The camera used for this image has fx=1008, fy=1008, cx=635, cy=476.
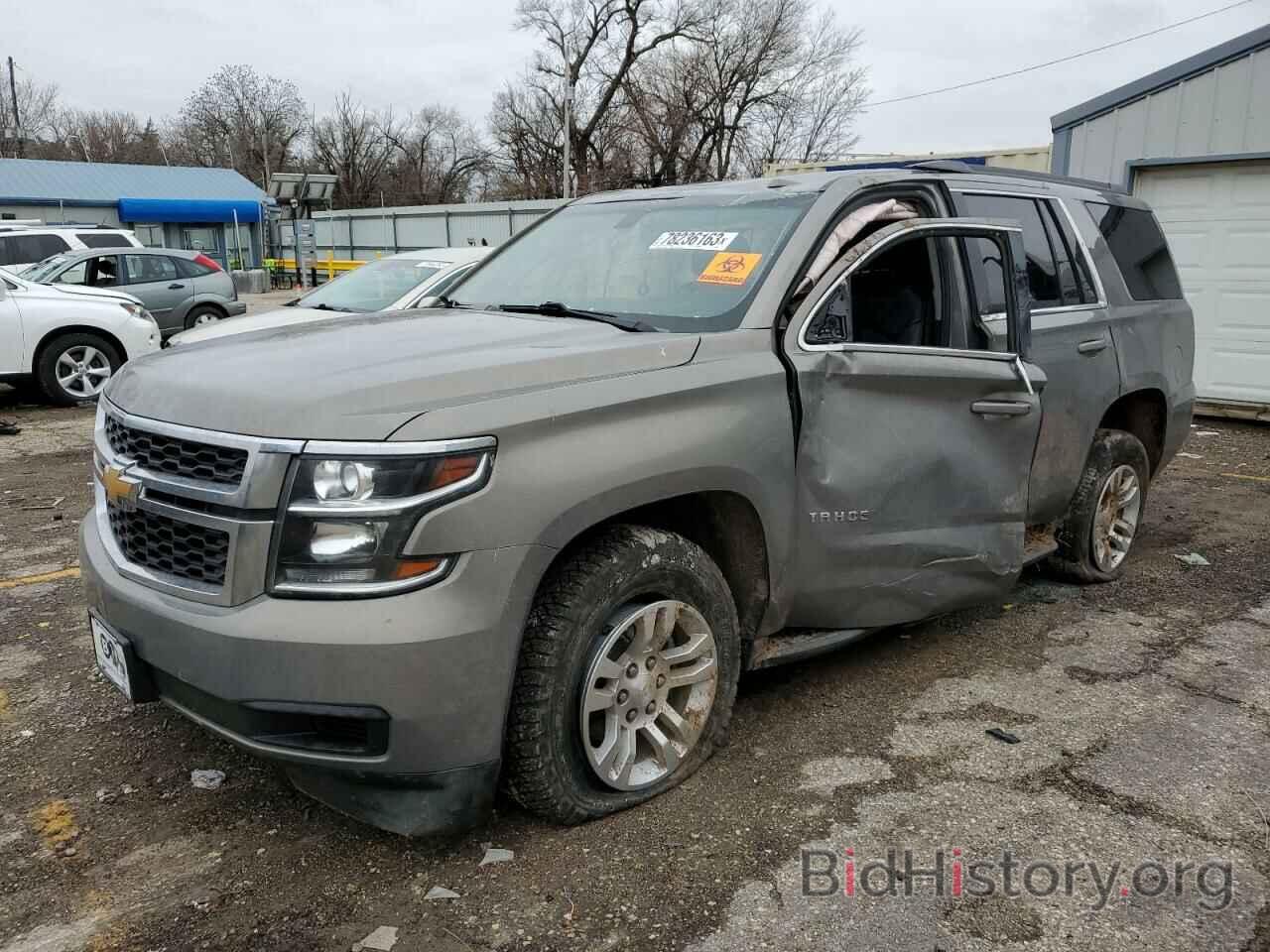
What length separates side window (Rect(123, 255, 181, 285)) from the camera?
14.9m

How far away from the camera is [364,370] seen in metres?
2.67

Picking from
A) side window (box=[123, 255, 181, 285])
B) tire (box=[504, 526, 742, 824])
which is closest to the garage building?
tire (box=[504, 526, 742, 824])

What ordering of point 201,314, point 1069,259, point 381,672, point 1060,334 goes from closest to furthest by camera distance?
1. point 381,672
2. point 1060,334
3. point 1069,259
4. point 201,314

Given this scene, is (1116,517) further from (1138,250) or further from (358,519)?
(358,519)

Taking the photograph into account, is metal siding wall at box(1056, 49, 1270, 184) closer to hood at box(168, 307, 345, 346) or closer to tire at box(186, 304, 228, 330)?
hood at box(168, 307, 345, 346)

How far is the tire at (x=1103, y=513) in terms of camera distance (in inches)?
192

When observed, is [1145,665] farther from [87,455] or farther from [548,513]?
[87,455]

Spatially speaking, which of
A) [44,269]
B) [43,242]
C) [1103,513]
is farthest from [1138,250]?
[43,242]

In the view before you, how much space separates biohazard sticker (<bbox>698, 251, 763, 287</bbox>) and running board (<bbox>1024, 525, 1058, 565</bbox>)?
6.53 feet

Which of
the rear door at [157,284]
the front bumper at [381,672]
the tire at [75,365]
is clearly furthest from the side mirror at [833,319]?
the rear door at [157,284]

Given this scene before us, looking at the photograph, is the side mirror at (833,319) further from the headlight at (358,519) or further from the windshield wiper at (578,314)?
the headlight at (358,519)

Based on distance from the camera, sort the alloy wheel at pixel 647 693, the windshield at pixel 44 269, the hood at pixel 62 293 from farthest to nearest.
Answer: the windshield at pixel 44 269
the hood at pixel 62 293
the alloy wheel at pixel 647 693

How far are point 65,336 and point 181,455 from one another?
31.2 feet

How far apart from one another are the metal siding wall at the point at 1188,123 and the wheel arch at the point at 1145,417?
6406 millimetres
